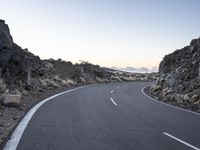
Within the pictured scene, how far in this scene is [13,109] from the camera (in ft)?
44.3

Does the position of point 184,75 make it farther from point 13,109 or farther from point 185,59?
point 13,109

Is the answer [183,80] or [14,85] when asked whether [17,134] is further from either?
[183,80]

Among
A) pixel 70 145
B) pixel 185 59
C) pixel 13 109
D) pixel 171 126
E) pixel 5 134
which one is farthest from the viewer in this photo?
pixel 185 59

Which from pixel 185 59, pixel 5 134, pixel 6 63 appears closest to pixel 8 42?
pixel 6 63

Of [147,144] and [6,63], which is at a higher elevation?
[6,63]

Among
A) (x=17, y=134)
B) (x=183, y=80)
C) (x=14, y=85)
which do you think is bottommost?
(x=17, y=134)

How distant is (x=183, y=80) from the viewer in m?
26.7

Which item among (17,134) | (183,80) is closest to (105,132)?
(17,134)

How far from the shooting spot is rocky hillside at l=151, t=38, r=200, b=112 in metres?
21.5

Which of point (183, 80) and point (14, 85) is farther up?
point (183, 80)

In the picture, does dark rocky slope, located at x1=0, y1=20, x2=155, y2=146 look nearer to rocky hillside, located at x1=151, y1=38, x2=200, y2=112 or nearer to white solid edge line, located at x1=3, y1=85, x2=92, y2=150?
white solid edge line, located at x1=3, y1=85, x2=92, y2=150

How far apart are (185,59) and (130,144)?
2519 cm

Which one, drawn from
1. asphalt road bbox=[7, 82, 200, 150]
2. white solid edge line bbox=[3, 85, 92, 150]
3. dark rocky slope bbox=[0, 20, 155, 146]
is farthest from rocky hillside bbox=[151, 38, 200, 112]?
white solid edge line bbox=[3, 85, 92, 150]

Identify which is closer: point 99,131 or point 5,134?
point 5,134
